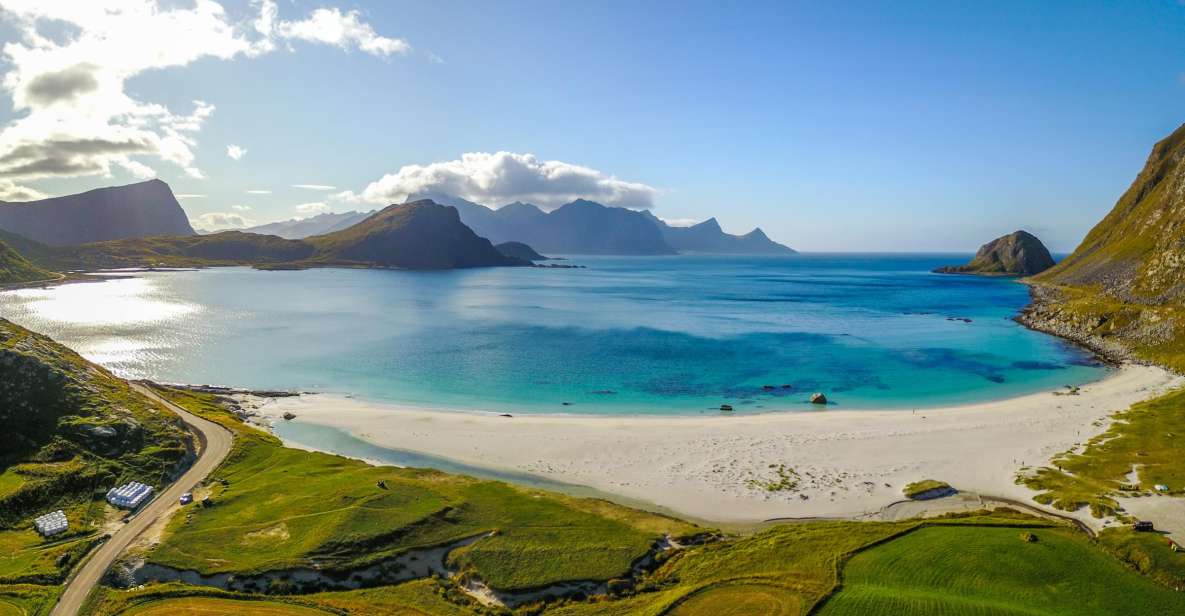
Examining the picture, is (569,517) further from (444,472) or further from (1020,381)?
(1020,381)

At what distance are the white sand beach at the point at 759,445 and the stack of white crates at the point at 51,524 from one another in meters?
29.4

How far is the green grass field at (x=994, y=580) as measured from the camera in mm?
32875

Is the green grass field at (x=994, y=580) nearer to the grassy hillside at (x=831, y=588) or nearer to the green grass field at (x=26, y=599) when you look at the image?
the grassy hillside at (x=831, y=588)

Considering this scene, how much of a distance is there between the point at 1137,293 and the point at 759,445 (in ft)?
432

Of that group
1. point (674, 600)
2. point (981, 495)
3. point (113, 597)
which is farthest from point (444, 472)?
point (981, 495)

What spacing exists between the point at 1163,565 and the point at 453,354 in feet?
352

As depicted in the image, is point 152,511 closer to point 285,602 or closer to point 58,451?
point 58,451

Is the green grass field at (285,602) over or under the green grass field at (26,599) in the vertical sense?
under

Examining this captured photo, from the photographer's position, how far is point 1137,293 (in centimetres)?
13350

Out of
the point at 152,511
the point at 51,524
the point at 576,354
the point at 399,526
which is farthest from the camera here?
the point at 576,354

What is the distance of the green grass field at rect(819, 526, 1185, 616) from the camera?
32.9 metres

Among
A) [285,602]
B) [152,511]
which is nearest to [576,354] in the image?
[152,511]

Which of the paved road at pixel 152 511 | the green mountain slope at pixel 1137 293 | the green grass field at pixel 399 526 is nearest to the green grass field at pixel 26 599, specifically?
the paved road at pixel 152 511

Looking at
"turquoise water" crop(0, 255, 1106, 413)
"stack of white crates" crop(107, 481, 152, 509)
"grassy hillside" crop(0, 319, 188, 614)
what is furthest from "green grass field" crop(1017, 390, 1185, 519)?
"stack of white crates" crop(107, 481, 152, 509)
